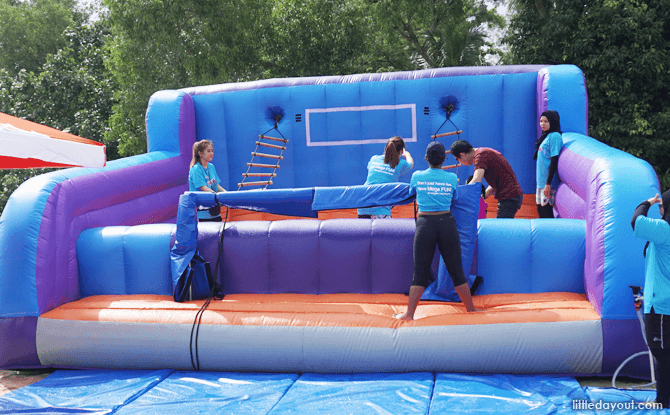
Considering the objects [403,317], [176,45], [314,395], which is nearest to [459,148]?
[403,317]

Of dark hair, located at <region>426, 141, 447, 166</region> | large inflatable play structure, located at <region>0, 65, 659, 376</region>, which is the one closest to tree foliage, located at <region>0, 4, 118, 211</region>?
large inflatable play structure, located at <region>0, 65, 659, 376</region>

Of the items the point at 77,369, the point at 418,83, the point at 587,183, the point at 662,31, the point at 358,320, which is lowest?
the point at 77,369

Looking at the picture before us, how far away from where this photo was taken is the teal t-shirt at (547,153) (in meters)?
5.10

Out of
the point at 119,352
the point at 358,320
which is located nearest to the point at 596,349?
the point at 358,320

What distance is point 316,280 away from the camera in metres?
4.36

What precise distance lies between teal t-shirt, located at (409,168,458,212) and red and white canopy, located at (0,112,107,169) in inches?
79.9

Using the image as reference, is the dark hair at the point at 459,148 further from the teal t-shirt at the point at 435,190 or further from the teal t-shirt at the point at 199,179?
the teal t-shirt at the point at 199,179

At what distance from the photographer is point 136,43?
1119cm

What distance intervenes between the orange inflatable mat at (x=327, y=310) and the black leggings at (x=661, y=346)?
606 mm

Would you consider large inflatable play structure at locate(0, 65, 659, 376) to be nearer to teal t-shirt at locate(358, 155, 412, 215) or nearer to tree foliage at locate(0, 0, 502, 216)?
teal t-shirt at locate(358, 155, 412, 215)

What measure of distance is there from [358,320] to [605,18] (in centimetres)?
957

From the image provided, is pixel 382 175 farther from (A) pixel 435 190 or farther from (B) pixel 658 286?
(B) pixel 658 286

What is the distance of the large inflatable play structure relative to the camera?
354 cm

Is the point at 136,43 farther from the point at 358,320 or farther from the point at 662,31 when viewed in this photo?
the point at 662,31
